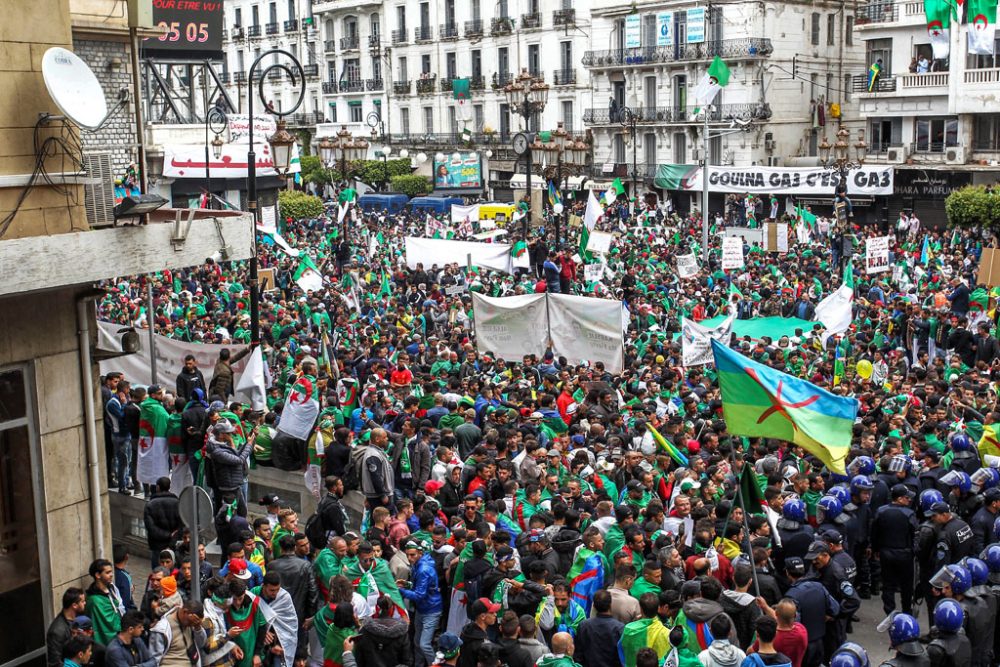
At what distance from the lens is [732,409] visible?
1055 centimetres

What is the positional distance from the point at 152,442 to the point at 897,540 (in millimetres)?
7824

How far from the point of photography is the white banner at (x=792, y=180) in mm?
40781

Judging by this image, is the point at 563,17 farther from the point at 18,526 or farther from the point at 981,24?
the point at 18,526

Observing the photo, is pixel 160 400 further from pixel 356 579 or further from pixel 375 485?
pixel 356 579

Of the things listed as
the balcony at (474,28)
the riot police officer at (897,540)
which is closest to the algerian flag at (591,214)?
the riot police officer at (897,540)

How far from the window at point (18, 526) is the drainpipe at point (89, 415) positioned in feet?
1.52

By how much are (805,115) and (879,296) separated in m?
29.8

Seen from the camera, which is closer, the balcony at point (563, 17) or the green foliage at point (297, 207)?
the green foliage at point (297, 207)

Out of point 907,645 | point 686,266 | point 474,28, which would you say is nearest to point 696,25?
point 474,28

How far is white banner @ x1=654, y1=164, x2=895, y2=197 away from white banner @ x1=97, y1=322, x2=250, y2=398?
26862 millimetres

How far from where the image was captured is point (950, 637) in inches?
332

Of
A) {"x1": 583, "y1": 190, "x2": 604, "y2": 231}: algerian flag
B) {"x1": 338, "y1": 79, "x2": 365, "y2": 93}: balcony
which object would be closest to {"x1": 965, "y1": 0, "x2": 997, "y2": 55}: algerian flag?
{"x1": 583, "y1": 190, "x2": 604, "y2": 231}: algerian flag

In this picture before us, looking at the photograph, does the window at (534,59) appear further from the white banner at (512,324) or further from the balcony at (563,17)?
the white banner at (512,324)

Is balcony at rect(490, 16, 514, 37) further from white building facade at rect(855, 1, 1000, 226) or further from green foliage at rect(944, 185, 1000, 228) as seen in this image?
green foliage at rect(944, 185, 1000, 228)
